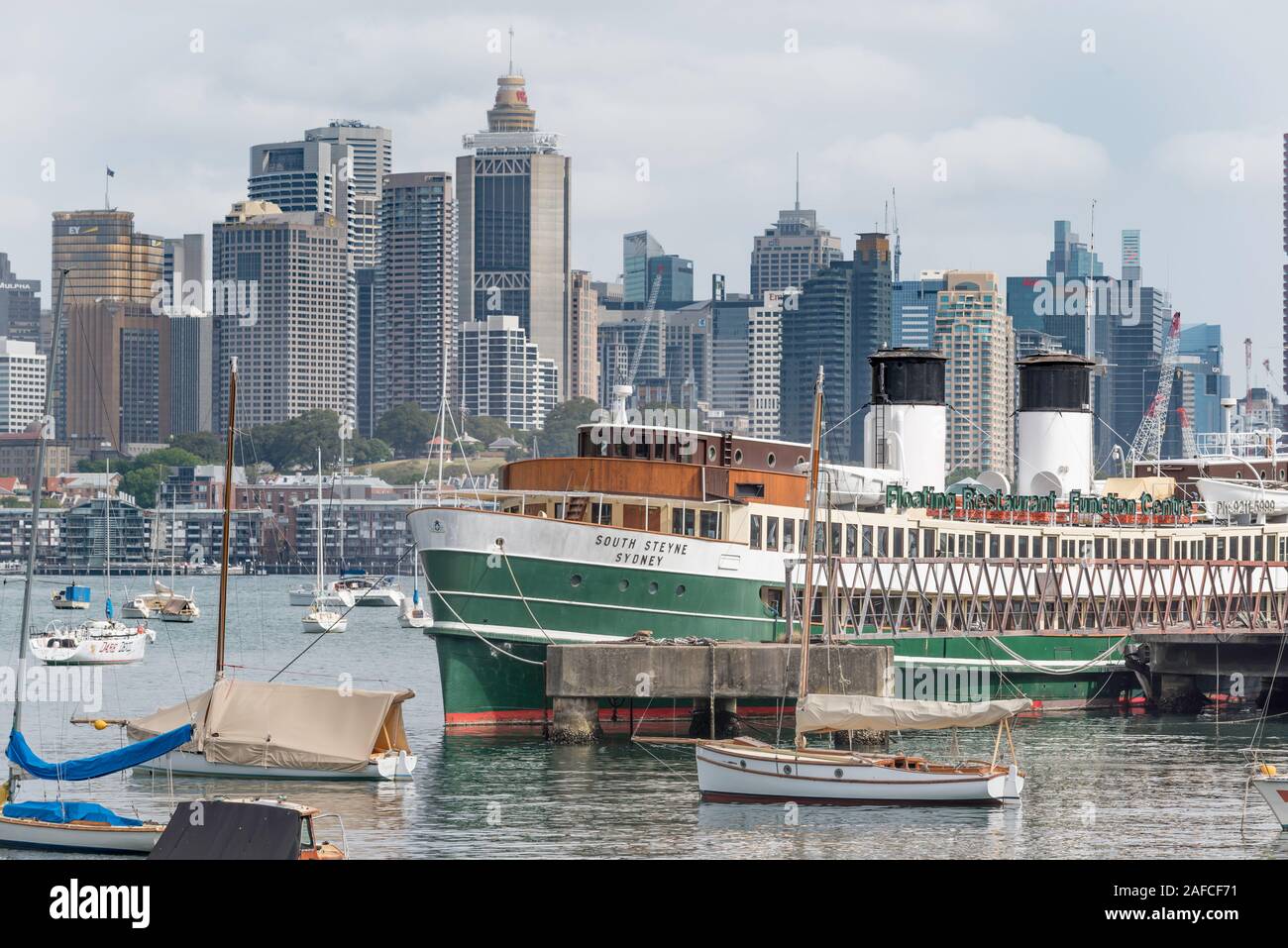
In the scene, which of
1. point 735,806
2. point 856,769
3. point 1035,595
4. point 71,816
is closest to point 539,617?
point 735,806

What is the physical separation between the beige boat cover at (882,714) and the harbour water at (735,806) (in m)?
2.15

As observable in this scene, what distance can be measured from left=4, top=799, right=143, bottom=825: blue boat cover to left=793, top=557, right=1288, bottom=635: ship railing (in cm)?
2981

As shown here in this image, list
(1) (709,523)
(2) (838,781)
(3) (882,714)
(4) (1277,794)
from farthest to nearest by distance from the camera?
1. (1) (709,523)
2. (3) (882,714)
3. (2) (838,781)
4. (4) (1277,794)

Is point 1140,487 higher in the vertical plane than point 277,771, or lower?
higher

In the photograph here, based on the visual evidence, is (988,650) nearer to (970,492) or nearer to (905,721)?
(970,492)

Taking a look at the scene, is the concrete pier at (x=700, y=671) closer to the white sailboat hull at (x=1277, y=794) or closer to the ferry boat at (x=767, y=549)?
the ferry boat at (x=767, y=549)

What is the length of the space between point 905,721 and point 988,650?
23.1 metres

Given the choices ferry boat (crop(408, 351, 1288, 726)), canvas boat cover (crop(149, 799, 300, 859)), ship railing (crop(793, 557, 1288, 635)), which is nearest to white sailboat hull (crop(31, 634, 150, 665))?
ferry boat (crop(408, 351, 1288, 726))

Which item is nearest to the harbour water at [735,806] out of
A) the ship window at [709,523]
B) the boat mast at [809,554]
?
the boat mast at [809,554]

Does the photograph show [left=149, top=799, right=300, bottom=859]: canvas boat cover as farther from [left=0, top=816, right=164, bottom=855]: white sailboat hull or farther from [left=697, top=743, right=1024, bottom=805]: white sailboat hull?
[left=697, top=743, right=1024, bottom=805]: white sailboat hull

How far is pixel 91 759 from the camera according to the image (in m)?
48.7

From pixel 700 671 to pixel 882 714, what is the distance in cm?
1022

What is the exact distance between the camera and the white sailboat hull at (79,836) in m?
43.6

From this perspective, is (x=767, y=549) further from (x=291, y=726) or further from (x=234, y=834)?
(x=234, y=834)
